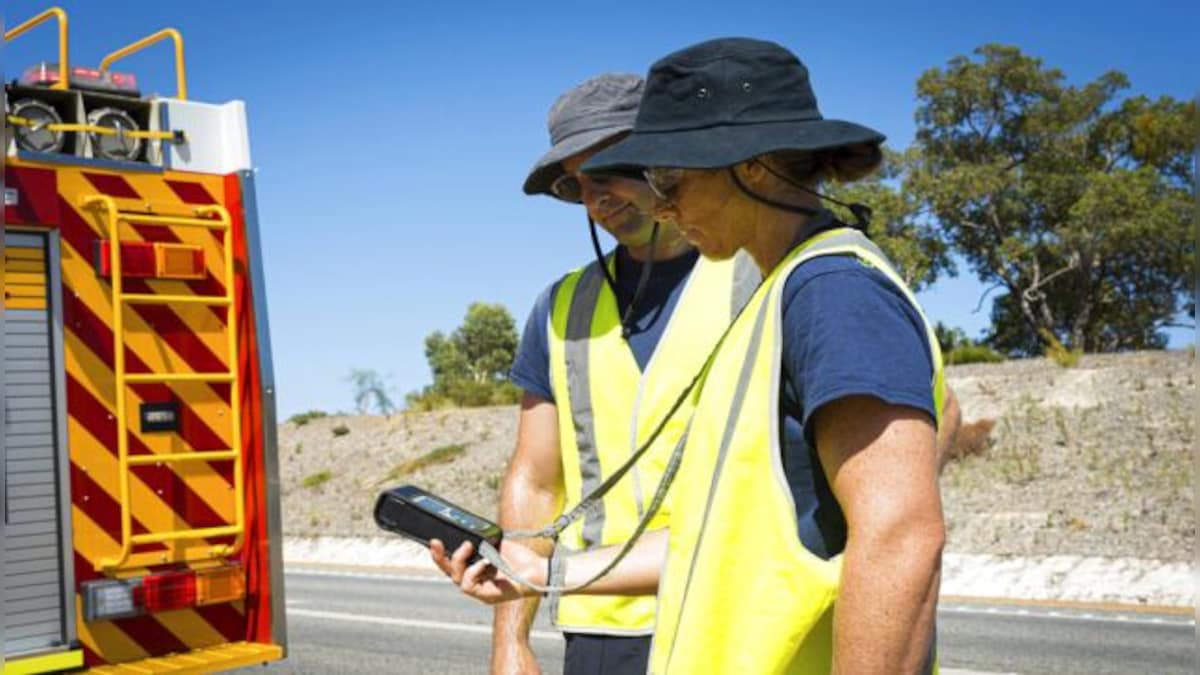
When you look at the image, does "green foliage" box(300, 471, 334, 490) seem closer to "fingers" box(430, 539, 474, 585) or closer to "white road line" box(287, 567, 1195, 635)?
"white road line" box(287, 567, 1195, 635)

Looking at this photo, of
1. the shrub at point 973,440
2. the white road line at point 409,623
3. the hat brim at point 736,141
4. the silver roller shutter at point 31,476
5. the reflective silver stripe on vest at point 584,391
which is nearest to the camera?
the hat brim at point 736,141

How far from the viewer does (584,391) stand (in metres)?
3.63

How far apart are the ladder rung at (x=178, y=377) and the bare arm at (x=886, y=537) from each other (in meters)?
4.27

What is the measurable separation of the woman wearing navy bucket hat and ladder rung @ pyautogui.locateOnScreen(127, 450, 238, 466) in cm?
382

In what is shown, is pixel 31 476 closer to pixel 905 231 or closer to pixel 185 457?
pixel 185 457

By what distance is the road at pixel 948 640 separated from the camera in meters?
10.0

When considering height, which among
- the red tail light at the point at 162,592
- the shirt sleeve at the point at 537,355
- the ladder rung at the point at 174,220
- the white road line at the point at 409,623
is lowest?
the white road line at the point at 409,623

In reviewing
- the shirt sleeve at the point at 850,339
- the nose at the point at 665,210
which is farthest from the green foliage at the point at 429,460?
the shirt sleeve at the point at 850,339

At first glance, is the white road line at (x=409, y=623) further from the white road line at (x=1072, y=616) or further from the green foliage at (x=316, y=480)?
the green foliage at (x=316, y=480)

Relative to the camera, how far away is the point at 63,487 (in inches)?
217

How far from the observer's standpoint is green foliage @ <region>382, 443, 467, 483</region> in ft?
93.5

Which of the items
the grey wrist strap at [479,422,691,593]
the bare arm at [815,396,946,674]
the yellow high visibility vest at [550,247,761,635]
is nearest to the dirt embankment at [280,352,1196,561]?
the yellow high visibility vest at [550,247,761,635]

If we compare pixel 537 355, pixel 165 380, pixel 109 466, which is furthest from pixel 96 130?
pixel 537 355

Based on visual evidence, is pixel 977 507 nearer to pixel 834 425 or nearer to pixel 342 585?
pixel 342 585
